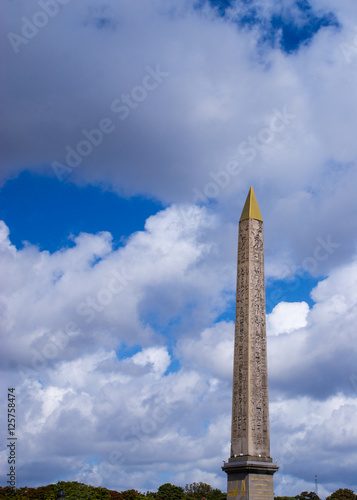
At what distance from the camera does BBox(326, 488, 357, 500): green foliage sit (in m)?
79.1

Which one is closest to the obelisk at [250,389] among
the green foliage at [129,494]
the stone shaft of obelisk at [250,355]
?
the stone shaft of obelisk at [250,355]

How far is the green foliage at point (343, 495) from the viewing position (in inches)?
3114

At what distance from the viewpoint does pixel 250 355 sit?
25.2 m

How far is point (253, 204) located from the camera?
94.2ft

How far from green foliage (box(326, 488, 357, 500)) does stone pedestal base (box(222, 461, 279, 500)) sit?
60.8 m

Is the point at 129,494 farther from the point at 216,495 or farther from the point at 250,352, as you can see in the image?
the point at 250,352

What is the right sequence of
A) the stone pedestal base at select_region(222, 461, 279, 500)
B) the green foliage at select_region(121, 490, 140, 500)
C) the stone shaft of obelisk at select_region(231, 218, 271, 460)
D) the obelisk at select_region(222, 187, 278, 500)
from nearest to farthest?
the stone pedestal base at select_region(222, 461, 279, 500)
the obelisk at select_region(222, 187, 278, 500)
the stone shaft of obelisk at select_region(231, 218, 271, 460)
the green foliage at select_region(121, 490, 140, 500)

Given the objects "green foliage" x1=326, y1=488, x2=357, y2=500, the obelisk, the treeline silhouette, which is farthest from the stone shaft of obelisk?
"green foliage" x1=326, y1=488, x2=357, y2=500

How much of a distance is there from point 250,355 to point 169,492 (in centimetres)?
6684

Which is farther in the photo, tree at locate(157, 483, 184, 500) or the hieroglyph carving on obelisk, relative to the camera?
tree at locate(157, 483, 184, 500)

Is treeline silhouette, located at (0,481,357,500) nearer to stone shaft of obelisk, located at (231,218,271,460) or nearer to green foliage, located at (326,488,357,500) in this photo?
green foliage, located at (326,488,357,500)

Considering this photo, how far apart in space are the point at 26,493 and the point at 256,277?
52.8m

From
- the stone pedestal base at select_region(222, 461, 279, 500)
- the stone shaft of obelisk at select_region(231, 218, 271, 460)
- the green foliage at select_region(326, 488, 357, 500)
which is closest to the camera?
the stone pedestal base at select_region(222, 461, 279, 500)

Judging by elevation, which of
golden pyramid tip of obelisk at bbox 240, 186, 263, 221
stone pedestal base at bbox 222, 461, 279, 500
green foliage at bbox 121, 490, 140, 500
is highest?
golden pyramid tip of obelisk at bbox 240, 186, 263, 221
